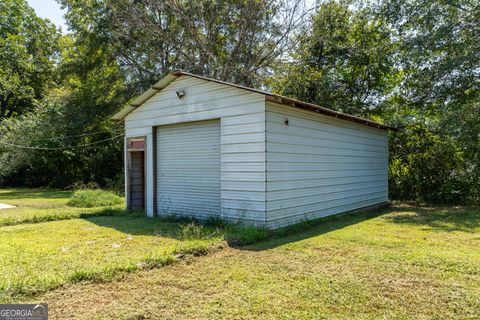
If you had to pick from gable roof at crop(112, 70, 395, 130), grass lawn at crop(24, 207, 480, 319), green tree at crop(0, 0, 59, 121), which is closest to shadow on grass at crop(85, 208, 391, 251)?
grass lawn at crop(24, 207, 480, 319)

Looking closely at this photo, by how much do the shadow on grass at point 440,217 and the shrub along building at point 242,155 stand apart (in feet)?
3.86

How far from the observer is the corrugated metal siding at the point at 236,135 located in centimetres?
638

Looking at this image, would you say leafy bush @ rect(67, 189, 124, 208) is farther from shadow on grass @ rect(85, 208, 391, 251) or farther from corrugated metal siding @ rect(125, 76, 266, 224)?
corrugated metal siding @ rect(125, 76, 266, 224)

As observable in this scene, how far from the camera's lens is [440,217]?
8.47 metres

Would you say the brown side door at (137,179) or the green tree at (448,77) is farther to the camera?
the green tree at (448,77)

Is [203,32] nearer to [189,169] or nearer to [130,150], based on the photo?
[130,150]

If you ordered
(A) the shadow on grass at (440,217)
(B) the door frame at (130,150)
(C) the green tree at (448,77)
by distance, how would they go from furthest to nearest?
(C) the green tree at (448,77) < (B) the door frame at (130,150) < (A) the shadow on grass at (440,217)

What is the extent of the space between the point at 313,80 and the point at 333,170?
734 centimetres

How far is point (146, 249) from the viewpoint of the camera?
16.9 ft

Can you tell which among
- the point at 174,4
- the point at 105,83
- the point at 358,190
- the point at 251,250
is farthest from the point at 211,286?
the point at 105,83

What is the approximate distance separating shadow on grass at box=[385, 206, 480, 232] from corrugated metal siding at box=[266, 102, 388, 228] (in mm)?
1161

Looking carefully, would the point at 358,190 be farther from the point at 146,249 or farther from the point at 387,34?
the point at 387,34

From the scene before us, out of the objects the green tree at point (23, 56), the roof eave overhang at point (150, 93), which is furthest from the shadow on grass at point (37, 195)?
the green tree at point (23, 56)

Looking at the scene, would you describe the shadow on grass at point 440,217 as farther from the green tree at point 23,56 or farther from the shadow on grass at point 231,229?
the green tree at point 23,56
